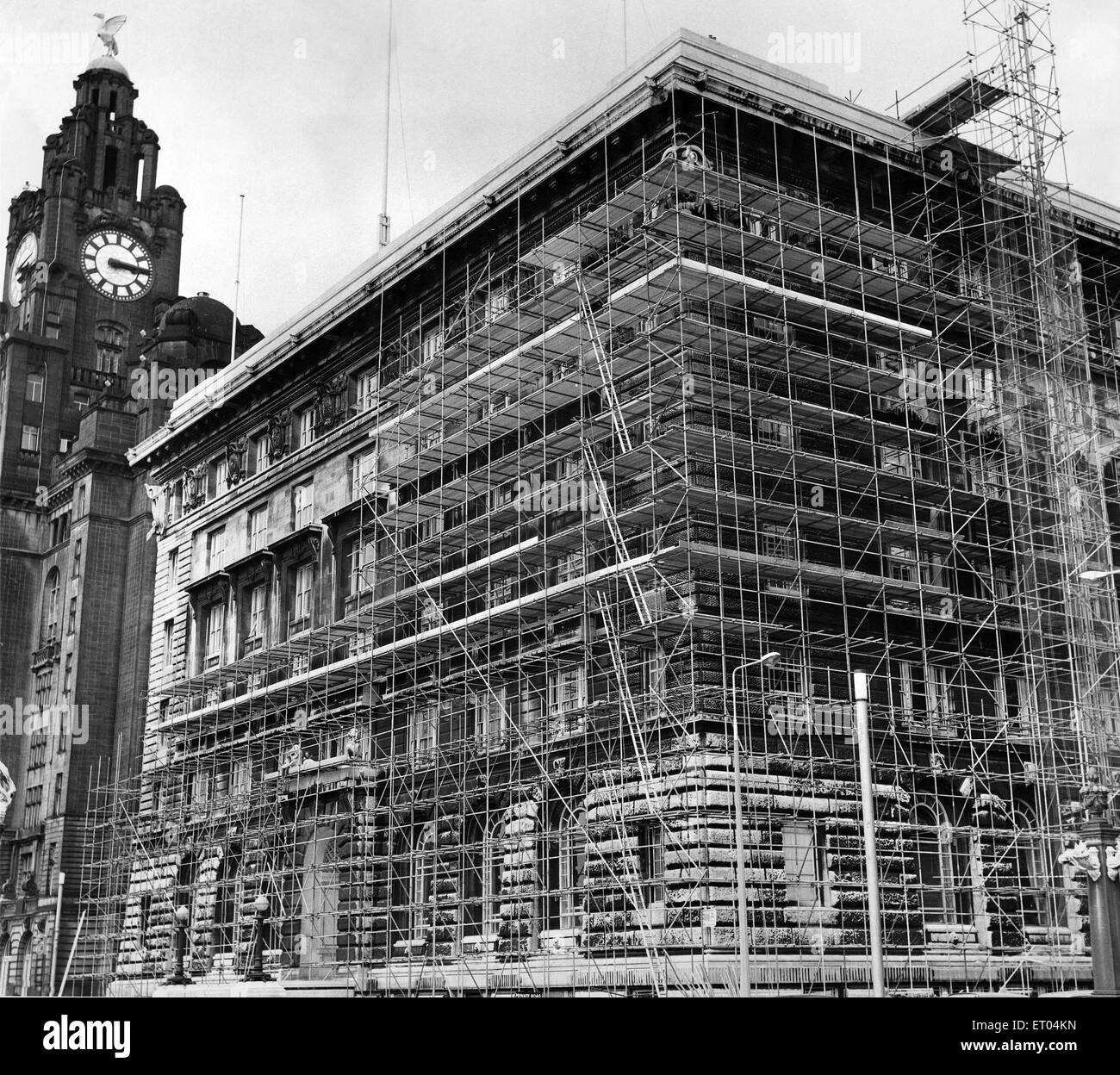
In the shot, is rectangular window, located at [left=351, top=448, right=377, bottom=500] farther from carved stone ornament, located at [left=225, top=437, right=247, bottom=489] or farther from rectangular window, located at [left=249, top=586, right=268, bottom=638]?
carved stone ornament, located at [left=225, top=437, right=247, bottom=489]

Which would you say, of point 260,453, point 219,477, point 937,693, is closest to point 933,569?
point 937,693

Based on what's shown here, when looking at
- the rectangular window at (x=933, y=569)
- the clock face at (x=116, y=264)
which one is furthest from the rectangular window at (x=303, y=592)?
the clock face at (x=116, y=264)

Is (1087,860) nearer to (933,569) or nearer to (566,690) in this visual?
(933,569)

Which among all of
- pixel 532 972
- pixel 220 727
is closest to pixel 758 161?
pixel 532 972

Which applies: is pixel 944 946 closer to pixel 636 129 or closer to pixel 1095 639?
pixel 1095 639

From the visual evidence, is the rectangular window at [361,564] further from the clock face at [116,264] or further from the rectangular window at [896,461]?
the clock face at [116,264]

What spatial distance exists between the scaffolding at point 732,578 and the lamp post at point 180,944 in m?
3.55

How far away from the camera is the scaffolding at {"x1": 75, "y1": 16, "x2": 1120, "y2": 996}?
3638 cm

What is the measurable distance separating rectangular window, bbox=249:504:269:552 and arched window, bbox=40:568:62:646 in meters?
28.5

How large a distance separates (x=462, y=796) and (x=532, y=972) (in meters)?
5.59

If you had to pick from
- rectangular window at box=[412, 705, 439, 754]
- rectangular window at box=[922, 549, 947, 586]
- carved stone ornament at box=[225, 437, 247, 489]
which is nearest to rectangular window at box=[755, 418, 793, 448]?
rectangular window at box=[922, 549, 947, 586]

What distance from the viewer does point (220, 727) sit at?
5825cm

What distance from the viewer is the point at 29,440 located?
309ft

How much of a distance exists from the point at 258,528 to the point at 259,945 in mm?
17712
